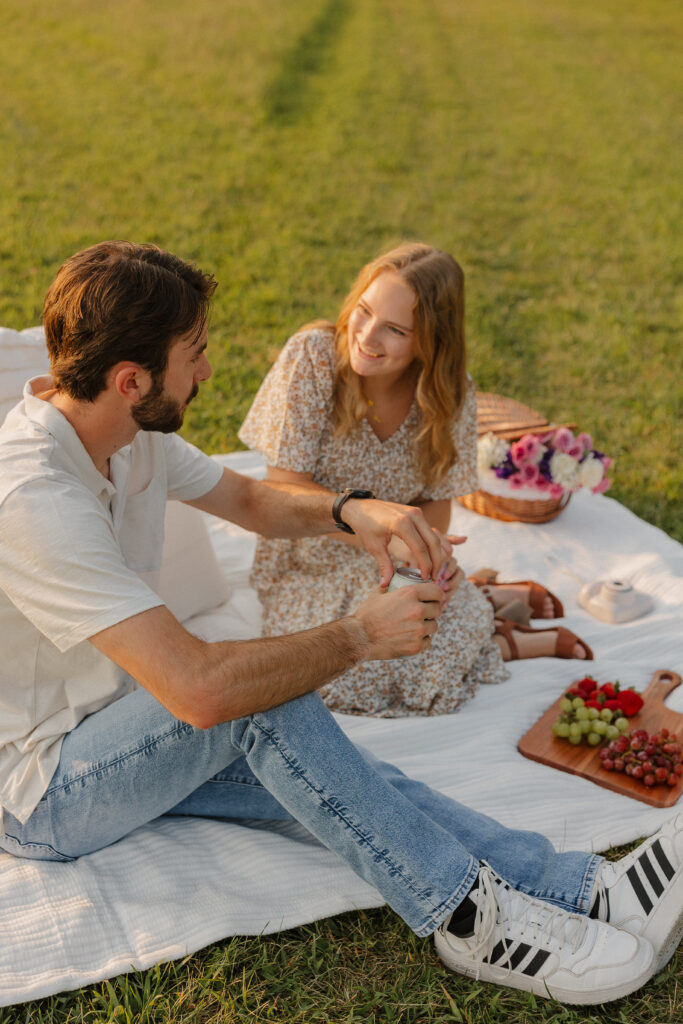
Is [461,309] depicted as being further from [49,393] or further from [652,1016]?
[652,1016]

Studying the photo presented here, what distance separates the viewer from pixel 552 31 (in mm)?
17344

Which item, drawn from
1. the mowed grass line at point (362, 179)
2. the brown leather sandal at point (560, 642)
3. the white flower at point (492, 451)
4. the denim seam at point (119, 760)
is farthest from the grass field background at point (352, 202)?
the brown leather sandal at point (560, 642)

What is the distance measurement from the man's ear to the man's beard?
18mm

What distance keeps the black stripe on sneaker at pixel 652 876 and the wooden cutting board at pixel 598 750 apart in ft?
1.78

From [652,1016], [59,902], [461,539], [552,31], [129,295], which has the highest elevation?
[552,31]

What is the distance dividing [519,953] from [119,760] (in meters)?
1.10

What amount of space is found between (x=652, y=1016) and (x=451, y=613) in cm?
152

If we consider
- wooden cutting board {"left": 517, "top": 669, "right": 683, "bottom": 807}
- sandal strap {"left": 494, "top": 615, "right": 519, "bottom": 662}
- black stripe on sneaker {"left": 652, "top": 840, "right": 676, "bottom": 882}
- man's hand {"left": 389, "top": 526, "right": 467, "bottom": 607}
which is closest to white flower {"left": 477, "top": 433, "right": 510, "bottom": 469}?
sandal strap {"left": 494, "top": 615, "right": 519, "bottom": 662}

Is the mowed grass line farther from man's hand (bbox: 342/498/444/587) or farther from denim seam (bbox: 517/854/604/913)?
denim seam (bbox: 517/854/604/913)

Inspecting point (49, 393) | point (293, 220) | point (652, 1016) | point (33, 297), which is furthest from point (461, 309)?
point (293, 220)

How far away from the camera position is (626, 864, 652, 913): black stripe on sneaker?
99.1 inches

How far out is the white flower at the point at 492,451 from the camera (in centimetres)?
472

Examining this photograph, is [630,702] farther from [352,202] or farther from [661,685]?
[352,202]

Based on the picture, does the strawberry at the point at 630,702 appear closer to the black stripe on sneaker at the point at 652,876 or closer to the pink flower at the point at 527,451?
the black stripe on sneaker at the point at 652,876
